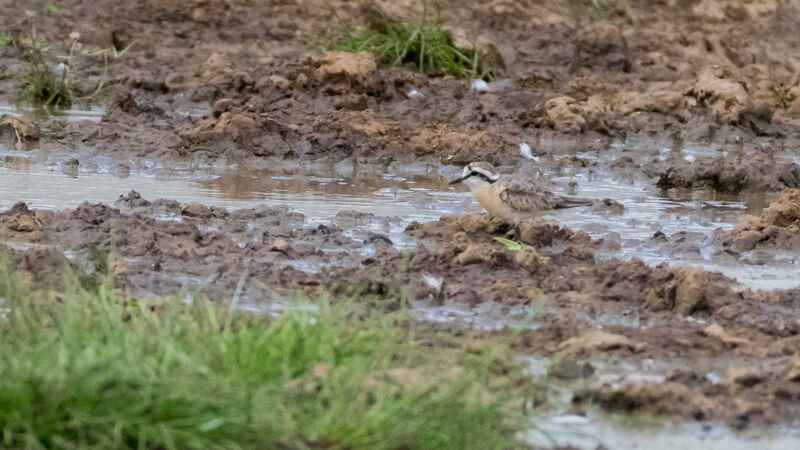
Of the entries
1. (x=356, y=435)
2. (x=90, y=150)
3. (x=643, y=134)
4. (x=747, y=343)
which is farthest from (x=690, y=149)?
(x=356, y=435)

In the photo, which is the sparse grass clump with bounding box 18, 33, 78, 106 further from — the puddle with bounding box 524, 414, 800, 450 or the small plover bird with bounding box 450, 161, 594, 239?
the puddle with bounding box 524, 414, 800, 450

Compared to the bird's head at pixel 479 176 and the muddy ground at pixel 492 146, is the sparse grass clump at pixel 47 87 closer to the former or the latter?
the muddy ground at pixel 492 146

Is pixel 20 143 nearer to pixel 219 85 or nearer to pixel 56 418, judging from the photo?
pixel 219 85

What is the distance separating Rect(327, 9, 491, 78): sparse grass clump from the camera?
1571 centimetres

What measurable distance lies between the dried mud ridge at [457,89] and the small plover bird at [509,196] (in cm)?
305

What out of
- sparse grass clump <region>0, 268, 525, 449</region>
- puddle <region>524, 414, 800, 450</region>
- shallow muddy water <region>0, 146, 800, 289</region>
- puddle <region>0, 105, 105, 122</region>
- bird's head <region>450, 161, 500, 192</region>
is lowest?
puddle <region>524, 414, 800, 450</region>

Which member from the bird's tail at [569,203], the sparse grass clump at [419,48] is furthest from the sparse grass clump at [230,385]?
the sparse grass clump at [419,48]

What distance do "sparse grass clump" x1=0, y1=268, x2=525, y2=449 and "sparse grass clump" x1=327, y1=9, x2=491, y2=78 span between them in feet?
35.5

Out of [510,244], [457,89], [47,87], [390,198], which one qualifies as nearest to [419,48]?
[457,89]

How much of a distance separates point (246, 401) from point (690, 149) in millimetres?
10229

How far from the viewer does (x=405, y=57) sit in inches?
624

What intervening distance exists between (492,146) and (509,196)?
3820mm

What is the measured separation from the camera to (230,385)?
167 inches

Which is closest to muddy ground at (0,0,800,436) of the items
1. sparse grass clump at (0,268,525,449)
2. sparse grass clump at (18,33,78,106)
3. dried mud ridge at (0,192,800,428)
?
dried mud ridge at (0,192,800,428)
